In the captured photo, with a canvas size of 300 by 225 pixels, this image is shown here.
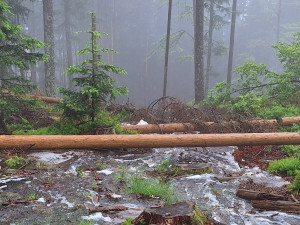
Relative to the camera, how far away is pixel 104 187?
16.0 feet

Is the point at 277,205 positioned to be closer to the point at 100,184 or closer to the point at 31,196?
the point at 100,184

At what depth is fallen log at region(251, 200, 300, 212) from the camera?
13.5 feet

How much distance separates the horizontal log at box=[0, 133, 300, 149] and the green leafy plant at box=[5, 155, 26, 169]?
0.30m

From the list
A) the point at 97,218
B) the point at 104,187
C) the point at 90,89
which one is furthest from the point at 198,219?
the point at 90,89

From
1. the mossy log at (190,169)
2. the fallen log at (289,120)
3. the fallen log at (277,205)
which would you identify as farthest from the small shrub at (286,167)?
the fallen log at (289,120)

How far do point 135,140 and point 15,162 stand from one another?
2735 millimetres

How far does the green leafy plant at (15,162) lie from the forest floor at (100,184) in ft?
0.38

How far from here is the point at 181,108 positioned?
10.7 meters

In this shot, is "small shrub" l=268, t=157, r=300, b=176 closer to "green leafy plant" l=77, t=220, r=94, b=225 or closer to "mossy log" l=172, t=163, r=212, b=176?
"mossy log" l=172, t=163, r=212, b=176

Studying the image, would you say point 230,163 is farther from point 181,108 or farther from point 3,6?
point 3,6

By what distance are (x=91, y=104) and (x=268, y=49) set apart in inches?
2094

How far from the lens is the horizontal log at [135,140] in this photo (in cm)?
589

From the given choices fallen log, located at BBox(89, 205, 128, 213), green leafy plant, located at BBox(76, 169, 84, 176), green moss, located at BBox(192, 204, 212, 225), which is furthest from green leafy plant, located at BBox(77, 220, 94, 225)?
green leafy plant, located at BBox(76, 169, 84, 176)

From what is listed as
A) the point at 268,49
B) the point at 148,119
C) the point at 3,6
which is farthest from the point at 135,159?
the point at 268,49
